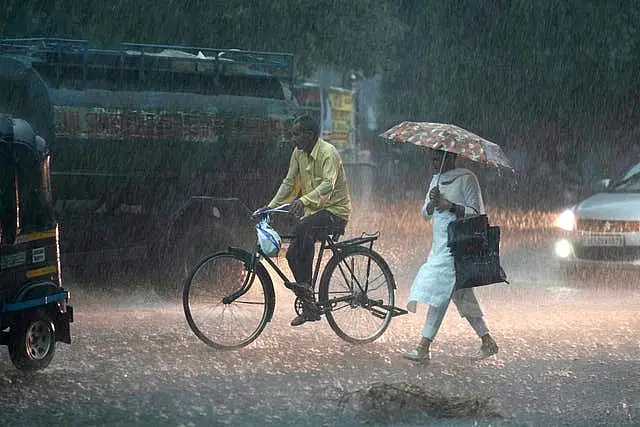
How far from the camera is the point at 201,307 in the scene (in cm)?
831

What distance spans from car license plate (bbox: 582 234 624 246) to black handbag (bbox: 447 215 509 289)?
14.4 feet

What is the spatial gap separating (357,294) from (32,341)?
2467 millimetres

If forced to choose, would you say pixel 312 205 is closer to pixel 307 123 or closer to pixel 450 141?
pixel 307 123

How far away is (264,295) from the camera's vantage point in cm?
847

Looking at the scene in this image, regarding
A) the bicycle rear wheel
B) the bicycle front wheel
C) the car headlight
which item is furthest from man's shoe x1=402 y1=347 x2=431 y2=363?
the car headlight

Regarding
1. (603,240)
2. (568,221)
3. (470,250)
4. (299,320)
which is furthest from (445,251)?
(568,221)

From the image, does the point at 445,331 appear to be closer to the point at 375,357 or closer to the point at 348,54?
the point at 375,357

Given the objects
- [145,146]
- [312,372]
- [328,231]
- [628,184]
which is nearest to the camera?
[312,372]

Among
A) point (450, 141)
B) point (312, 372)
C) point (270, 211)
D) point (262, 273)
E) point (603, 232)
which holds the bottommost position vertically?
point (312, 372)

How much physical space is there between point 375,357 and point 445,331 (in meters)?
1.37

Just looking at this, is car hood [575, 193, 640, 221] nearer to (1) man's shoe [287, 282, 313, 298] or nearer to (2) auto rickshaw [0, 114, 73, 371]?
(1) man's shoe [287, 282, 313, 298]

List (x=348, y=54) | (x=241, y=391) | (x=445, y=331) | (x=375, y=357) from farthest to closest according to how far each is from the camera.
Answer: (x=348, y=54) → (x=445, y=331) → (x=375, y=357) → (x=241, y=391)

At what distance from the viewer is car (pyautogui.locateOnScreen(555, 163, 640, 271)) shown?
12.2m

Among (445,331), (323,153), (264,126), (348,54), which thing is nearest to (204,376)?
(323,153)
